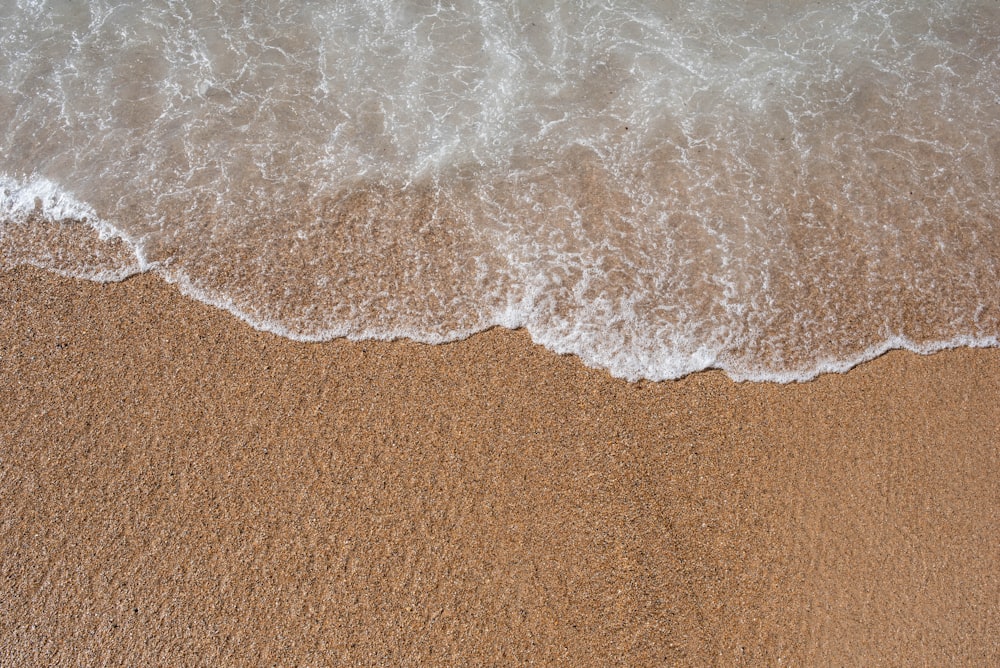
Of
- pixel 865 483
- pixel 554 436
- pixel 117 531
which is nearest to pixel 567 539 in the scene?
pixel 554 436

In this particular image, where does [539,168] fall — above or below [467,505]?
above

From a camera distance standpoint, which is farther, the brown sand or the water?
the water

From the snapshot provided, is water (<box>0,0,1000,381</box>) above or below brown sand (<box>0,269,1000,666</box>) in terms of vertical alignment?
above

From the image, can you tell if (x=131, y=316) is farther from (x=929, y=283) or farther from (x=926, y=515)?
(x=929, y=283)

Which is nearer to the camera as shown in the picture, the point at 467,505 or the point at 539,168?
the point at 467,505
